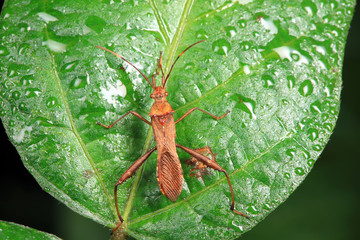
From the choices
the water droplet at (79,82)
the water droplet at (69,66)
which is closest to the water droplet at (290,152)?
the water droplet at (79,82)

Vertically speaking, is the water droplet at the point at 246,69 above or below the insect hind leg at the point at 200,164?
above

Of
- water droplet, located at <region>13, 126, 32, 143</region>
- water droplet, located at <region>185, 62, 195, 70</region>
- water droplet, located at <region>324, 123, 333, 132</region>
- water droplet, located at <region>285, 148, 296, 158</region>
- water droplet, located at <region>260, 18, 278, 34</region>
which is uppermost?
water droplet, located at <region>260, 18, 278, 34</region>

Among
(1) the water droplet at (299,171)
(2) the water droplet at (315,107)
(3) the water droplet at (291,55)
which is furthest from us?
(3) the water droplet at (291,55)

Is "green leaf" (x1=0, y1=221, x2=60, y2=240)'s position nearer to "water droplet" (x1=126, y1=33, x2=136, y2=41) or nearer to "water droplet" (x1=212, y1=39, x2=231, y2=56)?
"water droplet" (x1=126, y1=33, x2=136, y2=41)

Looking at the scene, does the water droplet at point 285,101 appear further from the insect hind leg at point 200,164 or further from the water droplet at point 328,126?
the insect hind leg at point 200,164

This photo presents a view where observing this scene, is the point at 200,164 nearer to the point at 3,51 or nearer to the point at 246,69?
the point at 246,69

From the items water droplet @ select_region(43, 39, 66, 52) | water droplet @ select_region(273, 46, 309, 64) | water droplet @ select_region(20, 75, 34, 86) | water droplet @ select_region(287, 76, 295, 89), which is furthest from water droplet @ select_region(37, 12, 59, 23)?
water droplet @ select_region(287, 76, 295, 89)

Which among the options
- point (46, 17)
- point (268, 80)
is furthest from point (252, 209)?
point (46, 17)
